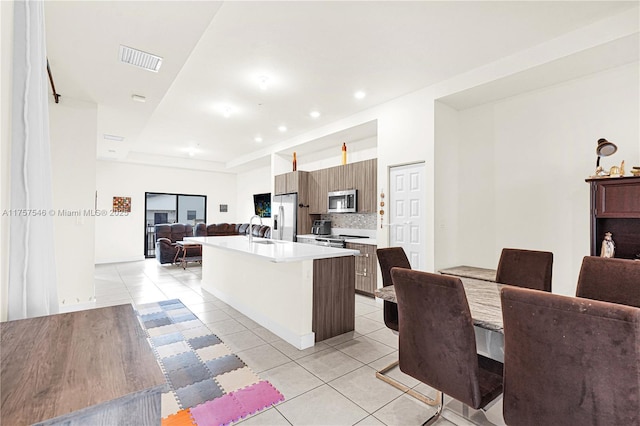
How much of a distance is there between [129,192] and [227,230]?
293cm

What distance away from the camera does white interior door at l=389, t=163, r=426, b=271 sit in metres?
4.12

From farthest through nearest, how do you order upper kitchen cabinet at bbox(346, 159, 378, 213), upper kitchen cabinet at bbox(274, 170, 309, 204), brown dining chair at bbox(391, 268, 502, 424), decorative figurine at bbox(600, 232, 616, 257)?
upper kitchen cabinet at bbox(274, 170, 309, 204) < upper kitchen cabinet at bbox(346, 159, 378, 213) < decorative figurine at bbox(600, 232, 616, 257) < brown dining chair at bbox(391, 268, 502, 424)

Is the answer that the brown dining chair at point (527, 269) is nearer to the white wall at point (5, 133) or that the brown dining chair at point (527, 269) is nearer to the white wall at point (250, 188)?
the white wall at point (5, 133)

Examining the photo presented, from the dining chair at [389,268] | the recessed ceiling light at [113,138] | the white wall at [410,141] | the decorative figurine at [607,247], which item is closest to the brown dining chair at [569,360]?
the dining chair at [389,268]

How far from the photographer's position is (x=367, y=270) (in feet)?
15.7

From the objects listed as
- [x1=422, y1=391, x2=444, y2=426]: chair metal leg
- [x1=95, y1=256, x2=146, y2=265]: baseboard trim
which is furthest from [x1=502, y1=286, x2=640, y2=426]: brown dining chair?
[x1=95, y1=256, x2=146, y2=265]: baseboard trim

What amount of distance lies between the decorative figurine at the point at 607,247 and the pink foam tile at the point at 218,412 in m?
3.40

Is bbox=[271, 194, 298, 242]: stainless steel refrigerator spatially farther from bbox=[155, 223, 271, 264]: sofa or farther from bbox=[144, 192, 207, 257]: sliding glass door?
bbox=[144, 192, 207, 257]: sliding glass door

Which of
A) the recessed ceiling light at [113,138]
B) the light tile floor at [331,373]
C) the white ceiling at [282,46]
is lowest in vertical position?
the light tile floor at [331,373]

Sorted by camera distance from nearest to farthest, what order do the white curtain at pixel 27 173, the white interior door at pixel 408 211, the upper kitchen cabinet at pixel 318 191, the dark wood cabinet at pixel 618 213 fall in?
the white curtain at pixel 27 173 < the dark wood cabinet at pixel 618 213 < the white interior door at pixel 408 211 < the upper kitchen cabinet at pixel 318 191

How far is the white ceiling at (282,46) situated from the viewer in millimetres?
2445

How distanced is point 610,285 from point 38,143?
328 centimetres

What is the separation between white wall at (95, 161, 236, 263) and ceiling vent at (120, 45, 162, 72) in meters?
6.72

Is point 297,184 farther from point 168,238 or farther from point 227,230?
point 168,238
